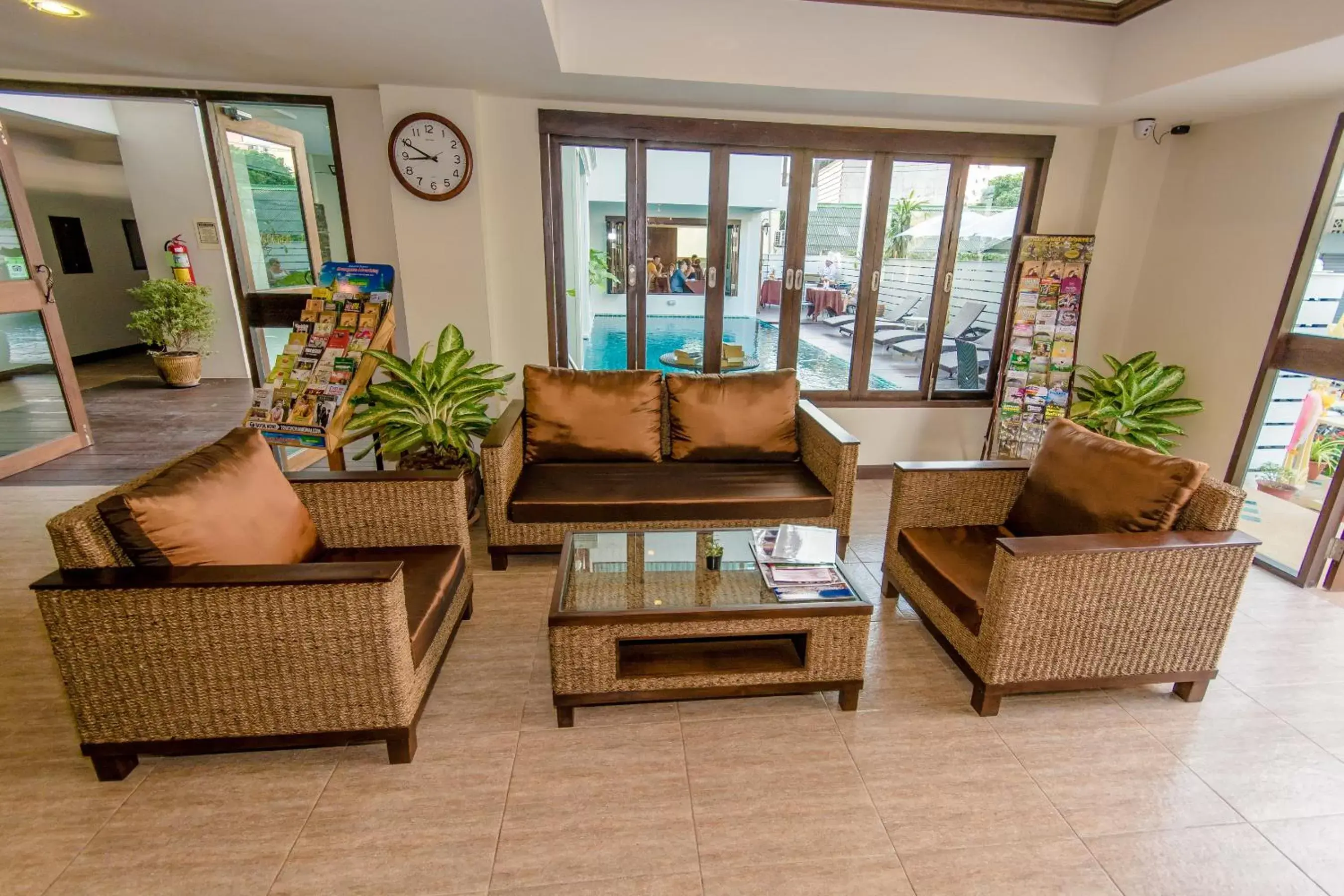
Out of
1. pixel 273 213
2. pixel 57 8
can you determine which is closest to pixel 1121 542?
pixel 57 8

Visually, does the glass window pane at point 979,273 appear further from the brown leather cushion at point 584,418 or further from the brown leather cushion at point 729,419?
the brown leather cushion at point 584,418

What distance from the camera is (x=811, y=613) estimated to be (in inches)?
73.1

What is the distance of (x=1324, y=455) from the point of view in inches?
117

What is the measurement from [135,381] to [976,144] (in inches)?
322

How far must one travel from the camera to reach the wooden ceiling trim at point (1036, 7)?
116 inches

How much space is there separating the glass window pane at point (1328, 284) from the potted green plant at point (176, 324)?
8490 mm

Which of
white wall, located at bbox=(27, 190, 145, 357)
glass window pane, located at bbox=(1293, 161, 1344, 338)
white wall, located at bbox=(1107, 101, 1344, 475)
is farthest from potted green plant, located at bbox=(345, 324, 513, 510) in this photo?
white wall, located at bbox=(27, 190, 145, 357)

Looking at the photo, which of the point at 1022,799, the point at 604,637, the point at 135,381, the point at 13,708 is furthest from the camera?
the point at 135,381

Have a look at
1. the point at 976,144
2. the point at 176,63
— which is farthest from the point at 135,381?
the point at 976,144

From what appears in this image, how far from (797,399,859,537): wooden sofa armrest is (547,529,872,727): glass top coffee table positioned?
0.89 metres

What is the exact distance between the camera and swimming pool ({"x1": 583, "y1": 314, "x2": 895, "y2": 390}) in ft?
13.2

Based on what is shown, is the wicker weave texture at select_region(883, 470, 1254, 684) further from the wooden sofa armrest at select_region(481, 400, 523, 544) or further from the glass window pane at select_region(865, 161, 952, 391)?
the glass window pane at select_region(865, 161, 952, 391)

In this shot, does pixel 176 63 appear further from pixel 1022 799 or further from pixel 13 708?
pixel 1022 799

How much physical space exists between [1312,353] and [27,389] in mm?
7961
